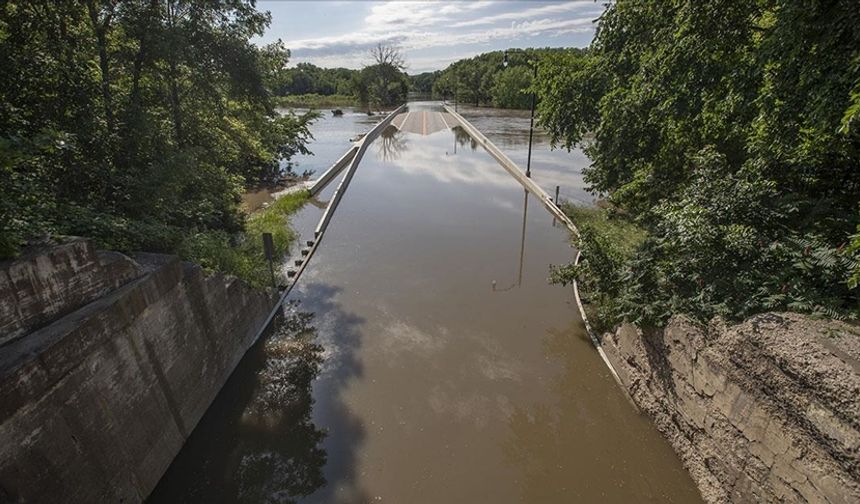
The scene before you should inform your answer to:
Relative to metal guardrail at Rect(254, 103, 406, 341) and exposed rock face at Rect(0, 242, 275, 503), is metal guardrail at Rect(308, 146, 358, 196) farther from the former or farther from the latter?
exposed rock face at Rect(0, 242, 275, 503)

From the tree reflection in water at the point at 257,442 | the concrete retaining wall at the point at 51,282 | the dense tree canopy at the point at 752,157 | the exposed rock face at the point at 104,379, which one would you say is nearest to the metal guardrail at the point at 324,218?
the tree reflection in water at the point at 257,442

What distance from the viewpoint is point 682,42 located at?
715 cm

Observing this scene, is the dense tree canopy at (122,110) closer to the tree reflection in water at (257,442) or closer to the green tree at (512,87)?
the tree reflection in water at (257,442)

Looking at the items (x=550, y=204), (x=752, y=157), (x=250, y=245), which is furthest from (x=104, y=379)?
(x=550, y=204)

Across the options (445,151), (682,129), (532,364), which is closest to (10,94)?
(532,364)

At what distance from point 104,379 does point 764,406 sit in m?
7.81

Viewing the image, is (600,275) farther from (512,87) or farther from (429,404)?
(512,87)

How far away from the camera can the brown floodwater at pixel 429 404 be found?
595cm

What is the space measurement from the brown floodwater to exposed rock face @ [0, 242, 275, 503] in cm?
78

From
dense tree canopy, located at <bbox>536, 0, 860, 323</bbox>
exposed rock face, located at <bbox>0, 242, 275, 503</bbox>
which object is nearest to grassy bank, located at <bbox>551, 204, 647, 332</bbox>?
dense tree canopy, located at <bbox>536, 0, 860, 323</bbox>

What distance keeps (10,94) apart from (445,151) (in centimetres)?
2527

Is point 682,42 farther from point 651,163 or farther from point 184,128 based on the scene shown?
point 184,128

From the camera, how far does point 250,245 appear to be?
1174 centimetres

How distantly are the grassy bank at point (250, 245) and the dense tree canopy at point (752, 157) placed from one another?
24.4ft
